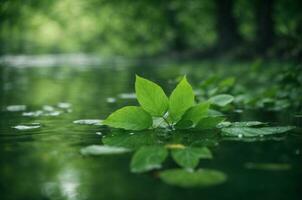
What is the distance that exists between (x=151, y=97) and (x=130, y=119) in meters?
0.16

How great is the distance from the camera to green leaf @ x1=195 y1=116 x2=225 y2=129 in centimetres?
223

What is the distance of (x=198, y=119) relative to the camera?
2268mm

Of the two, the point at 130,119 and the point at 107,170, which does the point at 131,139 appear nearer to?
the point at 130,119

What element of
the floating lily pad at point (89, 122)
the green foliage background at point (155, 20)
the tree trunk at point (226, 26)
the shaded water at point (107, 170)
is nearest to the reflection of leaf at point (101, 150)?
the shaded water at point (107, 170)

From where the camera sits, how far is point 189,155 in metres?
1.68

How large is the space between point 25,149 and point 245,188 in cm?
103

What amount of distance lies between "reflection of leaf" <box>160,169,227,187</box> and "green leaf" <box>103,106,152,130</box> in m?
0.73

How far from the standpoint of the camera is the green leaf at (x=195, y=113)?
7.27 ft

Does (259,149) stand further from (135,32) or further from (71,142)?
(135,32)

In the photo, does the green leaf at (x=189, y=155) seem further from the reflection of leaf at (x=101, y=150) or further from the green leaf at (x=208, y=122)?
the green leaf at (x=208, y=122)

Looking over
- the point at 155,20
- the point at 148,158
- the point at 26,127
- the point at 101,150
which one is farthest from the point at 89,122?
the point at 155,20

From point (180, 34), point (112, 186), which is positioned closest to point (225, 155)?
point (112, 186)

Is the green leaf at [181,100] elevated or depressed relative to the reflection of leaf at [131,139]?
elevated

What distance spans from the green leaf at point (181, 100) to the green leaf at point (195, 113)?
25 mm
